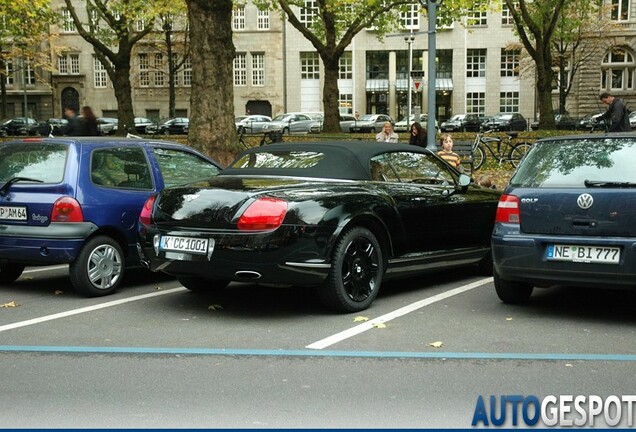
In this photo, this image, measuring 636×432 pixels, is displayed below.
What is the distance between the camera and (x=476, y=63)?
67.4 metres

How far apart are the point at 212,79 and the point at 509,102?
2102 inches

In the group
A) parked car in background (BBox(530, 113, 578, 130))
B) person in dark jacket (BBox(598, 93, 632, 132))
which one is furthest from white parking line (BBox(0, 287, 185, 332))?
parked car in background (BBox(530, 113, 578, 130))

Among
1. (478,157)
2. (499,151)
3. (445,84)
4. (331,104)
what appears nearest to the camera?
(478,157)

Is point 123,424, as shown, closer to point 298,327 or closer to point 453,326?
point 298,327

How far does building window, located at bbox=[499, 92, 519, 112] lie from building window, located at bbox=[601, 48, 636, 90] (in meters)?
6.39

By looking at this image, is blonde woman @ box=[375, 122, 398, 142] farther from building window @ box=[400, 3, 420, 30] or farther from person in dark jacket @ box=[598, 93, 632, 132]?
building window @ box=[400, 3, 420, 30]

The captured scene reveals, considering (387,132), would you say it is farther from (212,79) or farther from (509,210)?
(509,210)

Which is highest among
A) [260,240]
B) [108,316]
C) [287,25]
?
[287,25]

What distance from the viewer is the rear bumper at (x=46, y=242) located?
8492mm

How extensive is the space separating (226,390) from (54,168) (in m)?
4.39

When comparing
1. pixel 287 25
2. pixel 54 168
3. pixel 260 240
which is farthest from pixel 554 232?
pixel 287 25

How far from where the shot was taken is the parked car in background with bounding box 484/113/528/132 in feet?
170

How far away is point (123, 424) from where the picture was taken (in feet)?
15.0

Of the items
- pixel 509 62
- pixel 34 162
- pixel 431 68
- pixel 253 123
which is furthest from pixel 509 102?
pixel 34 162
